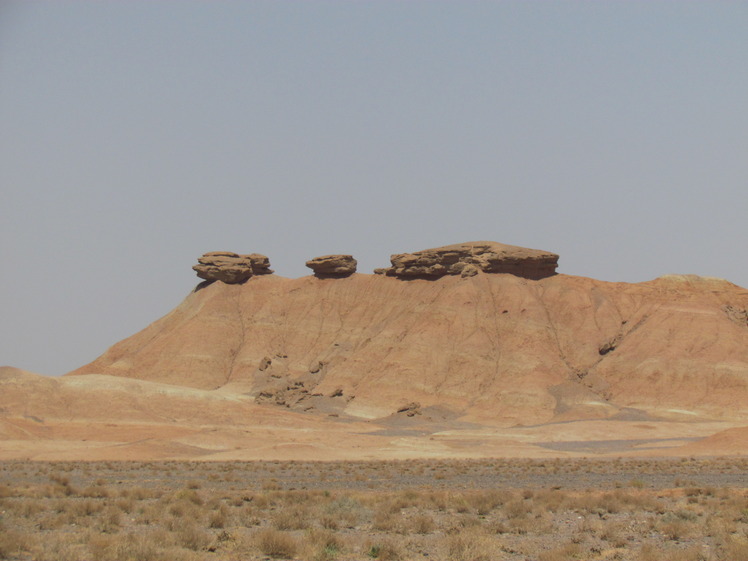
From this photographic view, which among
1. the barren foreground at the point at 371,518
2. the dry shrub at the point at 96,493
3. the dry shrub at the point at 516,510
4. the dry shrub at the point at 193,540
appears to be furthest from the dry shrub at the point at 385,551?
the dry shrub at the point at 96,493

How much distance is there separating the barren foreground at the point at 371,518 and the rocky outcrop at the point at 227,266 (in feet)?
237

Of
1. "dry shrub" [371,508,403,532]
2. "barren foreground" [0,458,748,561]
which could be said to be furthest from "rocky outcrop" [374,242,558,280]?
"dry shrub" [371,508,403,532]

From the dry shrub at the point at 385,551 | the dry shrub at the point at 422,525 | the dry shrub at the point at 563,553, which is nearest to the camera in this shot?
the dry shrub at the point at 563,553

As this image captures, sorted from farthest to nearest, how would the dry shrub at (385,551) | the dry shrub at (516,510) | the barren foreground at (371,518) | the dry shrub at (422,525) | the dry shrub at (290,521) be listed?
1. the dry shrub at (516,510)
2. the dry shrub at (290,521)
3. the dry shrub at (422,525)
4. the barren foreground at (371,518)
5. the dry shrub at (385,551)

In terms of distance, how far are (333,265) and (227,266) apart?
13.0 m

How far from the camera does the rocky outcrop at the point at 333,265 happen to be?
108 metres

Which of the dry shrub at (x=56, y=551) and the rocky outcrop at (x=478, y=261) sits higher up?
the rocky outcrop at (x=478, y=261)

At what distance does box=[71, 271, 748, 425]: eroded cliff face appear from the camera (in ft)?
272

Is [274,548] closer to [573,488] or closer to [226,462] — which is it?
[573,488]

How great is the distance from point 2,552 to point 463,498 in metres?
13.5

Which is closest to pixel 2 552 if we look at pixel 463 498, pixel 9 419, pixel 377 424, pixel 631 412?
pixel 463 498

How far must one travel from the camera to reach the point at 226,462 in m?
45.8

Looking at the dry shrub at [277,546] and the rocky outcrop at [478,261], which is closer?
the dry shrub at [277,546]

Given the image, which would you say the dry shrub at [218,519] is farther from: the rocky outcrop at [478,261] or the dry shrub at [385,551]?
the rocky outcrop at [478,261]
